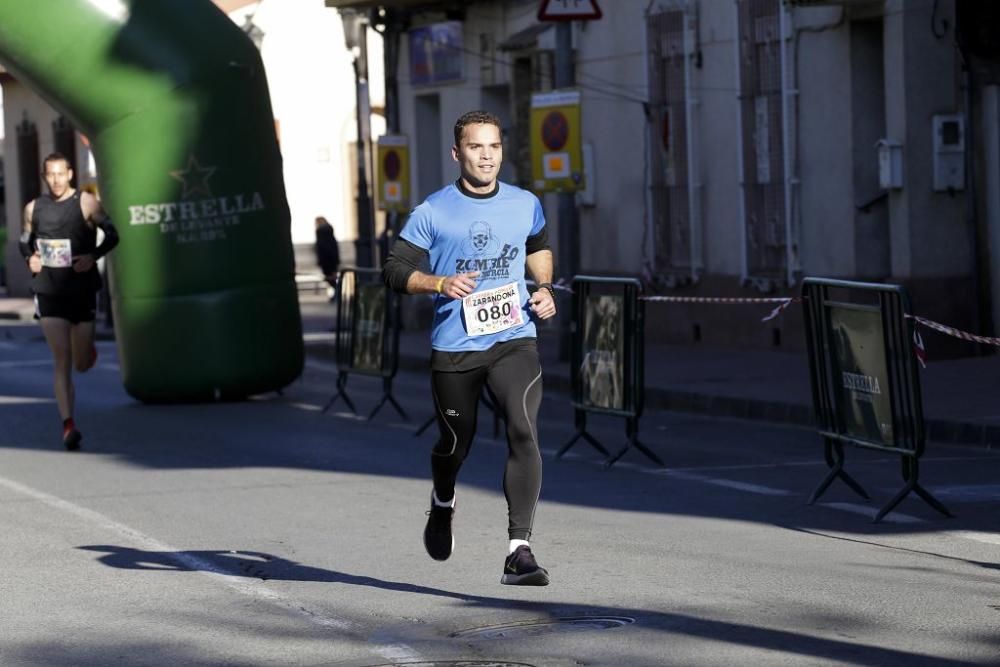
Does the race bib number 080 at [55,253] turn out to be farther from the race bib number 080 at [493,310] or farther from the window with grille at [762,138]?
the window with grille at [762,138]

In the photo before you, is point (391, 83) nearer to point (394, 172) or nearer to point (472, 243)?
point (394, 172)

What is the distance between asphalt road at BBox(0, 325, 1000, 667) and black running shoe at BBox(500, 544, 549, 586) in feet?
0.23

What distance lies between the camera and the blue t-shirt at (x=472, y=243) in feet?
26.2

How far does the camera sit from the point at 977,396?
1516 cm

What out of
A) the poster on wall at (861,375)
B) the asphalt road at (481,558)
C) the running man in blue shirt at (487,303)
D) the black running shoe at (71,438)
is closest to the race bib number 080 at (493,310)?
the running man in blue shirt at (487,303)

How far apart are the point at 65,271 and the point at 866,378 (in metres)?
5.98

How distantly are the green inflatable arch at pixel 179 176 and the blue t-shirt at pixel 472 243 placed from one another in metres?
9.01

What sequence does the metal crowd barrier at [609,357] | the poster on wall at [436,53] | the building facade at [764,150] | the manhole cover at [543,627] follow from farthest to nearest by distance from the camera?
the poster on wall at [436,53] < the building facade at [764,150] < the metal crowd barrier at [609,357] < the manhole cover at [543,627]

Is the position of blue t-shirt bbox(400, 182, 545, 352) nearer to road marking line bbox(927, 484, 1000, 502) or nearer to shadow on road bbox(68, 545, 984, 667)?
shadow on road bbox(68, 545, 984, 667)

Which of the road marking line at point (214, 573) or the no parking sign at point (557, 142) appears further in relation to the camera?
the no parking sign at point (557, 142)

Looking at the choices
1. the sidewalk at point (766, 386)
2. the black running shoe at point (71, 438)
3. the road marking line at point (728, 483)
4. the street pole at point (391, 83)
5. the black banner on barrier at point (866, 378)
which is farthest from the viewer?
the street pole at point (391, 83)

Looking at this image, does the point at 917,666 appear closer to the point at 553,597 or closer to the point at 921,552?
the point at 553,597

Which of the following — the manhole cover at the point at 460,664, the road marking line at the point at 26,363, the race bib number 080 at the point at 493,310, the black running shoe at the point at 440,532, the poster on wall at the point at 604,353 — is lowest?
the road marking line at the point at 26,363

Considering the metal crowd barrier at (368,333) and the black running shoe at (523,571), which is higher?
the metal crowd barrier at (368,333)
